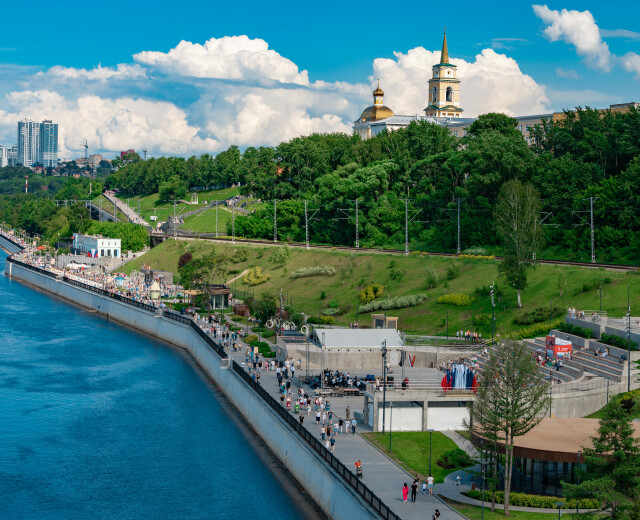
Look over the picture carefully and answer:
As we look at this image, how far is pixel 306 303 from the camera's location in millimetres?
112562

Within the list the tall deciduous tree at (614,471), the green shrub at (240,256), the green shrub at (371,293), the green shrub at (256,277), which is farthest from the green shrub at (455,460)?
the green shrub at (240,256)

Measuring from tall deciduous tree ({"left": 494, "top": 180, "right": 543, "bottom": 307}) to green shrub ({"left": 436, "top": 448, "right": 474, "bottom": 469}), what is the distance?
39.6 m

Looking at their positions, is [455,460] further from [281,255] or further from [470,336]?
[281,255]

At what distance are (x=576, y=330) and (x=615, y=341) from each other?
5536mm

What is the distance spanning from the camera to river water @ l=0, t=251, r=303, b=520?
171ft

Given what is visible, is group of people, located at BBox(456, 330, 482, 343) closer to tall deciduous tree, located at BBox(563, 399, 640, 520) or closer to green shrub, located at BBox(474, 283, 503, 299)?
green shrub, located at BBox(474, 283, 503, 299)

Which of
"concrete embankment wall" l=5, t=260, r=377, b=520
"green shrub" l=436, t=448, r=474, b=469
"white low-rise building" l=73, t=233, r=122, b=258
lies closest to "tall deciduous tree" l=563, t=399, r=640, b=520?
"green shrub" l=436, t=448, r=474, b=469

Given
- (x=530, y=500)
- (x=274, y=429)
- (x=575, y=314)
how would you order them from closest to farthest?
1. (x=530, y=500)
2. (x=274, y=429)
3. (x=575, y=314)

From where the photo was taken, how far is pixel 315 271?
12375 centimetres

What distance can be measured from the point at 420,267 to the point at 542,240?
837 inches

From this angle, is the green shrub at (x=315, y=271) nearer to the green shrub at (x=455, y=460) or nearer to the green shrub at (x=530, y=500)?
the green shrub at (x=455, y=460)

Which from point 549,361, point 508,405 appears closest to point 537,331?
point 549,361

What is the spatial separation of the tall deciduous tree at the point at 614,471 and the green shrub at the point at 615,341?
25.7 metres

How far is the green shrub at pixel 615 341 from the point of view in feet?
214
